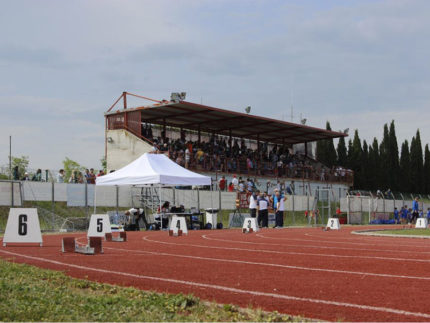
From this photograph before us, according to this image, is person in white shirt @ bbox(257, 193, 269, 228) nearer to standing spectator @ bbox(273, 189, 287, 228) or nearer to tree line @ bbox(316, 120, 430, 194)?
standing spectator @ bbox(273, 189, 287, 228)

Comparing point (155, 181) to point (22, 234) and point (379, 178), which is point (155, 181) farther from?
point (379, 178)

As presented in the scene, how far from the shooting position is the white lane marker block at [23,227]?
14.5 meters

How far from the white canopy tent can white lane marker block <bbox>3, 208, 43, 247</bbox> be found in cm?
1099

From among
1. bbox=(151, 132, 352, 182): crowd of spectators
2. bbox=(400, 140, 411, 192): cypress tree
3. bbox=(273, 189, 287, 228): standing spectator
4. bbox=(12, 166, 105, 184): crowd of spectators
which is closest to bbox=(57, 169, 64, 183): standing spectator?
bbox=(12, 166, 105, 184): crowd of spectators

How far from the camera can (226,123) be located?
4916 cm

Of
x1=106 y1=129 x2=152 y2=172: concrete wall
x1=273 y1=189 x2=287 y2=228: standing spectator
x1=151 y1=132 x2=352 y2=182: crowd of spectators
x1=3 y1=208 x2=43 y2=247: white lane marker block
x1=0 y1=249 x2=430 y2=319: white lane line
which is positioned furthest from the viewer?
x1=151 y1=132 x2=352 y2=182: crowd of spectators

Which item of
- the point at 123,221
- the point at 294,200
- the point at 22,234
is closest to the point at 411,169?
the point at 294,200

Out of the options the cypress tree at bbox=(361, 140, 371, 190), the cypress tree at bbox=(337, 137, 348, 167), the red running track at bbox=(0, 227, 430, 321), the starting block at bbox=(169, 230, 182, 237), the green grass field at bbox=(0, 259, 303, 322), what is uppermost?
the cypress tree at bbox=(337, 137, 348, 167)

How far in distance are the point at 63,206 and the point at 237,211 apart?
1051 centimetres

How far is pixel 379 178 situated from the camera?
241ft

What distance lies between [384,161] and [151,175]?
2115 inches

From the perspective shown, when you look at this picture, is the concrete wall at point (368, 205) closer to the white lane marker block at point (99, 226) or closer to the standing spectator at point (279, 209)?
the standing spectator at point (279, 209)

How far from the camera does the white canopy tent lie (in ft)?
85.0

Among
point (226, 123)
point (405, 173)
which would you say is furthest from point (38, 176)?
point (405, 173)
